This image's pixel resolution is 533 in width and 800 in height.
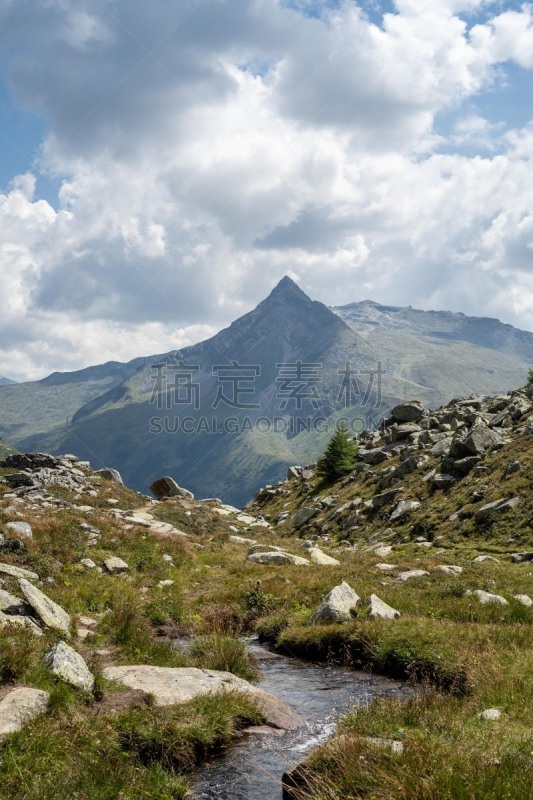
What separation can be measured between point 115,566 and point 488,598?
1348 centimetres

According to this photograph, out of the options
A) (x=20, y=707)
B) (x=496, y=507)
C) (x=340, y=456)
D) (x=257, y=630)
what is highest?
(x=20, y=707)

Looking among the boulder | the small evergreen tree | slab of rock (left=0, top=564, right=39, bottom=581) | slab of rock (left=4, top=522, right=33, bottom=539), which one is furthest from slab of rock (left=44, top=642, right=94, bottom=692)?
the boulder

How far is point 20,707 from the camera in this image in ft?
26.8

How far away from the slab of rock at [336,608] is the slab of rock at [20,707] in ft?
30.3

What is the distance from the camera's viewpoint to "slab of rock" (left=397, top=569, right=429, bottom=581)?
21.3 meters

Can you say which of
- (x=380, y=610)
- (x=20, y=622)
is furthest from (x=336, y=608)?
(x=20, y=622)

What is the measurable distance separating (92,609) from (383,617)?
28.2 feet

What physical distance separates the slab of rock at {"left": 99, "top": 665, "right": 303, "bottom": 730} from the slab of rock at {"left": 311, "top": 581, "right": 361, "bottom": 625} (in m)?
4.87

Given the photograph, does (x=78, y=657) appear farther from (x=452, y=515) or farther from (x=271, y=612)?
(x=452, y=515)

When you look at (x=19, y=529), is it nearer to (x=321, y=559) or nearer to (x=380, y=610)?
(x=380, y=610)

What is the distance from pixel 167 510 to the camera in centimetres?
3922

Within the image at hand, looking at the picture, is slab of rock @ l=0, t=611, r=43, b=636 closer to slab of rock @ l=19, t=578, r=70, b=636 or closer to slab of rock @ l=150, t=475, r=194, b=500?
slab of rock @ l=19, t=578, r=70, b=636

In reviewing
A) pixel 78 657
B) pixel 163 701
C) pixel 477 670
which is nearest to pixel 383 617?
pixel 477 670

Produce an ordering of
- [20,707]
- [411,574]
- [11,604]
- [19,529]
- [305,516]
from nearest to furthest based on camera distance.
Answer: [20,707] → [11,604] → [19,529] → [411,574] → [305,516]
